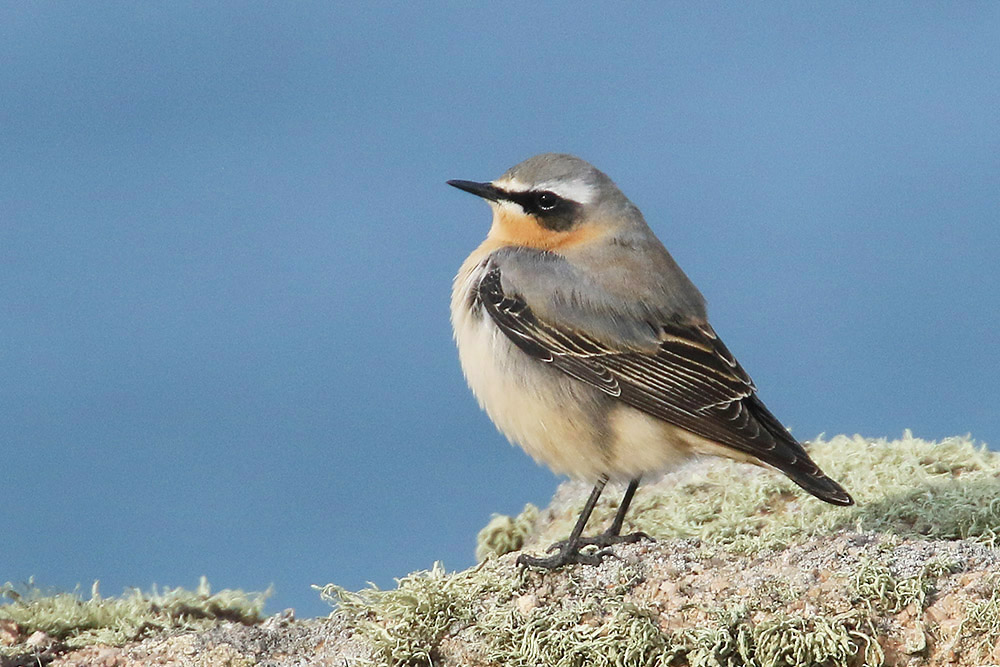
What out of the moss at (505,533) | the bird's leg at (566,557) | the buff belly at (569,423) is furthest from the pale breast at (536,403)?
the moss at (505,533)

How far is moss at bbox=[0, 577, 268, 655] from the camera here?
5664 millimetres

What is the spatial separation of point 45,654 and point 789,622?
3.32 meters

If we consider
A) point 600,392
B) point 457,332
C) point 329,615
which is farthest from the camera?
point 457,332

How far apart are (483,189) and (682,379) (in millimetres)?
1627

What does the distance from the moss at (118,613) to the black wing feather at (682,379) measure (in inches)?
78.6

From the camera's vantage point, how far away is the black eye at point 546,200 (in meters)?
6.69

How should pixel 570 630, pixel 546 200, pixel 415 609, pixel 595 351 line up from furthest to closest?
pixel 546 200, pixel 595 351, pixel 415 609, pixel 570 630

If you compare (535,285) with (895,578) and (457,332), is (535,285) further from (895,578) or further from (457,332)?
(895,578)

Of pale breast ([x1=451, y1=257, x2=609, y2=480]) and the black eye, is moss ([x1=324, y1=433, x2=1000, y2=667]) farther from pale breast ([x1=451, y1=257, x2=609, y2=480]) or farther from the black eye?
the black eye

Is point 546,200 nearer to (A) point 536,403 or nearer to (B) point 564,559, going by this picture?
(A) point 536,403

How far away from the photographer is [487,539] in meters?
8.04

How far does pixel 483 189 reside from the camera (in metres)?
6.80

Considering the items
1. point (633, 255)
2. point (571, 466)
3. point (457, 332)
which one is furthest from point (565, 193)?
point (571, 466)

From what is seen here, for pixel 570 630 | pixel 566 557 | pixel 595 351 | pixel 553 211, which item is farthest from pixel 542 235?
pixel 570 630
